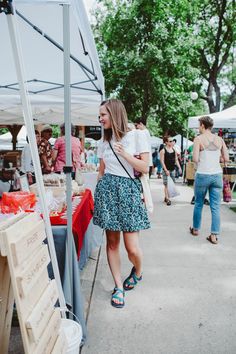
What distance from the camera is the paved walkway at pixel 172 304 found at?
2.47 metres

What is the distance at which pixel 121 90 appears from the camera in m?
15.8

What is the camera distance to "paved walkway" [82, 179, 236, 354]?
2473 mm

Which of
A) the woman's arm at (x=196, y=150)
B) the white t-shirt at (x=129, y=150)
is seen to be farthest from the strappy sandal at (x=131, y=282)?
the woman's arm at (x=196, y=150)

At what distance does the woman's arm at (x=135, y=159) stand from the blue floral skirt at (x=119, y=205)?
0.47ft

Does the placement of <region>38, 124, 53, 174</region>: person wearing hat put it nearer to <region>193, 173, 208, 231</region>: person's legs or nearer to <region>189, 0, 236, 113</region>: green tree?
<region>193, 173, 208, 231</region>: person's legs

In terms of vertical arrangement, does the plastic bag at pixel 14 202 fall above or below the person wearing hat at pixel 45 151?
below

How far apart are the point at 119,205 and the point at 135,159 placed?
0.42 m

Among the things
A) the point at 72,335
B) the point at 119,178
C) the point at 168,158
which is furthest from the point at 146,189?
the point at 168,158

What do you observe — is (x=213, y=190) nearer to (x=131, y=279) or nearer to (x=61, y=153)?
(x=131, y=279)

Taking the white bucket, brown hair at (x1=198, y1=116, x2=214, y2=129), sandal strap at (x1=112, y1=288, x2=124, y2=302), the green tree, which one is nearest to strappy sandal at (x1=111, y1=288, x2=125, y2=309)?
sandal strap at (x1=112, y1=288, x2=124, y2=302)

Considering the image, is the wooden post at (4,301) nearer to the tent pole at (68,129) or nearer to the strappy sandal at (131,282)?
the tent pole at (68,129)

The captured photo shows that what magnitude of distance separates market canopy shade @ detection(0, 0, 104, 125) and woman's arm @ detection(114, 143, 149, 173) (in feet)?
3.02

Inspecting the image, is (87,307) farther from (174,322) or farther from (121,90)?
(121,90)

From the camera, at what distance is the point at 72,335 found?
2154 mm
